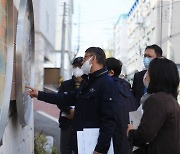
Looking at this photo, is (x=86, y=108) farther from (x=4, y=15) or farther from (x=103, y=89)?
(x=4, y=15)

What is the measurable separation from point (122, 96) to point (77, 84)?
0.87 meters

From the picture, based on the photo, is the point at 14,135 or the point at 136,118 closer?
the point at 136,118

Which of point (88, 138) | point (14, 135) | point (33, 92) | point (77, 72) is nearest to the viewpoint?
point (88, 138)

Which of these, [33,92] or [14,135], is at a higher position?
[33,92]

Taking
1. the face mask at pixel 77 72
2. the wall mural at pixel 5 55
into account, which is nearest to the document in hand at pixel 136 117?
the wall mural at pixel 5 55

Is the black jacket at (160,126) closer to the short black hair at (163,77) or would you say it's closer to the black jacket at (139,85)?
the short black hair at (163,77)

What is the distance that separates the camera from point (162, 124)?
7.99 feet

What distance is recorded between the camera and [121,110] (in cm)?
367

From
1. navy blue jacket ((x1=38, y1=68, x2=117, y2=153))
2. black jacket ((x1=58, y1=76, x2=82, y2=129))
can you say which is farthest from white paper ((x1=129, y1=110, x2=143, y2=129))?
black jacket ((x1=58, y1=76, x2=82, y2=129))

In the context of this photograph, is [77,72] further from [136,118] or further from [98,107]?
[136,118]

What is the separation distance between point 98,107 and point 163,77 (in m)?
0.79

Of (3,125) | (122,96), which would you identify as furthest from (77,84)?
(3,125)

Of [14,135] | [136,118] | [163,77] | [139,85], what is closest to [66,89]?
[139,85]

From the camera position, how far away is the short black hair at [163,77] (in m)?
2.51
